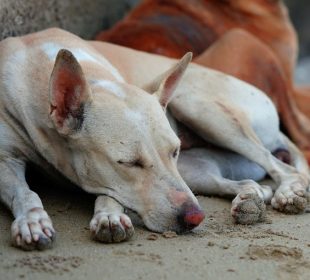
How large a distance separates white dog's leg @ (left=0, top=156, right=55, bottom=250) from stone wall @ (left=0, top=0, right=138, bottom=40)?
1.07 meters

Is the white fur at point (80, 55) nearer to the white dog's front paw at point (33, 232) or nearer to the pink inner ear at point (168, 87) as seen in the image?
the pink inner ear at point (168, 87)

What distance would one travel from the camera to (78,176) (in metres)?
3.54

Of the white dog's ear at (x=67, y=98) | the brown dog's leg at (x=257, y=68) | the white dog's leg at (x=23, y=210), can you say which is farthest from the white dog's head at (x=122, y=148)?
the brown dog's leg at (x=257, y=68)

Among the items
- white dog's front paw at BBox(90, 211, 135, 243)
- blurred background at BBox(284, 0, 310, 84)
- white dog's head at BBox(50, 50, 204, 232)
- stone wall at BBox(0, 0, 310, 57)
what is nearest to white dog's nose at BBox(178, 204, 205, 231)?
white dog's head at BBox(50, 50, 204, 232)

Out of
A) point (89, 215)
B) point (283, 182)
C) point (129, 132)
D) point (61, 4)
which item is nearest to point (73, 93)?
point (129, 132)

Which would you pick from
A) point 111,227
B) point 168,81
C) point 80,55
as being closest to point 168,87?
point 168,81

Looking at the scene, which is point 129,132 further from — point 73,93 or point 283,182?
point 283,182

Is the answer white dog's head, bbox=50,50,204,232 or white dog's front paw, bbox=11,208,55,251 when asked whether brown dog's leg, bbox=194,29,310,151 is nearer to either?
white dog's head, bbox=50,50,204,232

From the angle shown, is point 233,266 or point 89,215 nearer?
point 233,266

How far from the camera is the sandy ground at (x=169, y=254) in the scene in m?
2.94

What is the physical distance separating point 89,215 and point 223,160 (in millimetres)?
1128

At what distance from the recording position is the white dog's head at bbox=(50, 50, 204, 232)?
3361mm

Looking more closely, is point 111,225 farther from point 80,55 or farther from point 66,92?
point 80,55

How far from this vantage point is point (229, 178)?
4574 millimetres
